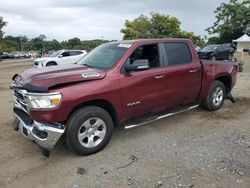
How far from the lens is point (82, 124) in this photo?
421cm

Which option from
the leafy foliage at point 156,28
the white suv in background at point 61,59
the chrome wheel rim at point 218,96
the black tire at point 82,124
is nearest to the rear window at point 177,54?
the chrome wheel rim at point 218,96

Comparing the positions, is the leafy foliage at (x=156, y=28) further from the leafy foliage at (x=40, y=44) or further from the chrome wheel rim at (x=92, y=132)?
the chrome wheel rim at (x=92, y=132)

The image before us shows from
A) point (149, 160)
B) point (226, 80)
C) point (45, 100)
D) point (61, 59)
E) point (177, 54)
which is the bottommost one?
point (149, 160)

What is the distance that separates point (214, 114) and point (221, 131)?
1140mm

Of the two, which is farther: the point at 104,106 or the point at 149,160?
the point at 104,106

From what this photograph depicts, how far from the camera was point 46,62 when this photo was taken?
58.1ft

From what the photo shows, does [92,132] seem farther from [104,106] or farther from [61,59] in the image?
[61,59]

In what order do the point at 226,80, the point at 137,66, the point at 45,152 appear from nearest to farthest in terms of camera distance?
the point at 45,152
the point at 137,66
the point at 226,80

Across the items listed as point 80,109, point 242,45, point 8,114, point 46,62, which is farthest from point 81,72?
point 242,45

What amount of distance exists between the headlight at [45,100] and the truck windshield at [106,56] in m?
1.16

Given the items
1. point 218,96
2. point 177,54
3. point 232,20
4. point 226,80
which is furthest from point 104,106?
point 232,20

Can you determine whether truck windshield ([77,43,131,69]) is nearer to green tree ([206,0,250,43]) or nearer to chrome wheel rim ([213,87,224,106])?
chrome wheel rim ([213,87,224,106])

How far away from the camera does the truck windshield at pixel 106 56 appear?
4823 millimetres

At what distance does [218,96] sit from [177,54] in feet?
5.98
